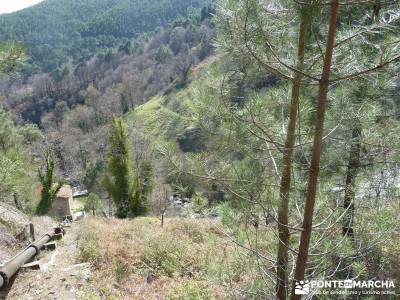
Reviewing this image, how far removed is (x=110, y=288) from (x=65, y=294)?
0.94 metres

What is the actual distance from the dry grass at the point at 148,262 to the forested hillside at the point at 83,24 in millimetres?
143105

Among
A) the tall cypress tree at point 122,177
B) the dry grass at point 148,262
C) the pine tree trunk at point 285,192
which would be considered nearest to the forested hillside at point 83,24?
the tall cypress tree at point 122,177

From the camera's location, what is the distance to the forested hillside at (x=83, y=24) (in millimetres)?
154000

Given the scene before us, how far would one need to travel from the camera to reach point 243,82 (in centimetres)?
406

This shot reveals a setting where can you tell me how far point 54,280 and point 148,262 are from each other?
2.50 m

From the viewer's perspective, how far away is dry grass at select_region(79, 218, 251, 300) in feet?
22.8

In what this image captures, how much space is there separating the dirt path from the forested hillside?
144447mm

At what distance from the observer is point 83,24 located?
569 ft

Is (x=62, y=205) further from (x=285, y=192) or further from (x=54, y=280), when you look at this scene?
(x=285, y=192)

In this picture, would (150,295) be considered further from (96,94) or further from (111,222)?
(96,94)

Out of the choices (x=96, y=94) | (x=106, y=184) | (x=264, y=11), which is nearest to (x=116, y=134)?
(x=106, y=184)

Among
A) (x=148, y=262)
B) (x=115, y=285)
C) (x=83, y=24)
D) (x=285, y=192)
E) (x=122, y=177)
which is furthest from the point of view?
(x=83, y=24)

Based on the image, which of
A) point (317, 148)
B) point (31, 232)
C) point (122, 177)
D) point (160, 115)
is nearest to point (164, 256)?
point (31, 232)

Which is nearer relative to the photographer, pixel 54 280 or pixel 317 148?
pixel 317 148
